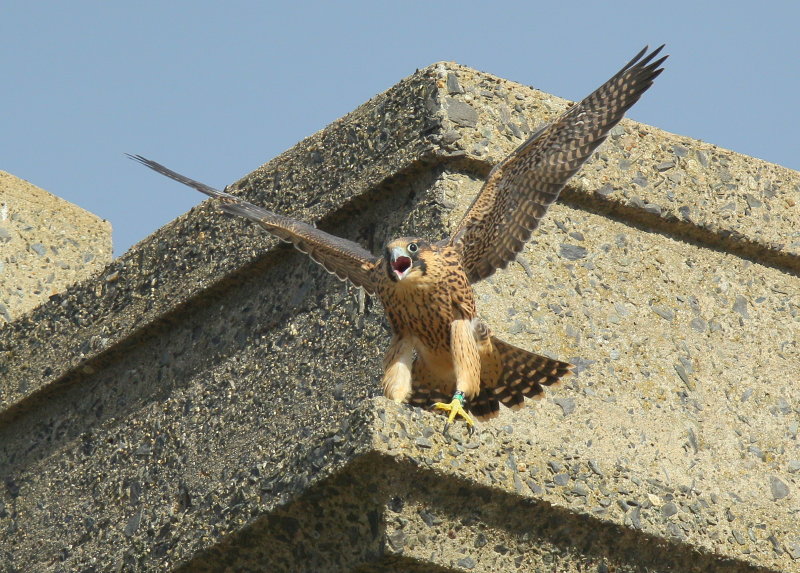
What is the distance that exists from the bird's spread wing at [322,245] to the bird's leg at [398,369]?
25cm

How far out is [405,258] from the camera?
4715 millimetres

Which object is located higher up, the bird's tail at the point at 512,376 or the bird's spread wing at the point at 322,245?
the bird's spread wing at the point at 322,245

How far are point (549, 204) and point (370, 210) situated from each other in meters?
0.76

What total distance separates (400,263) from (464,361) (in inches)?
14.6

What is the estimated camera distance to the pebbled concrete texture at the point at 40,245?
700cm

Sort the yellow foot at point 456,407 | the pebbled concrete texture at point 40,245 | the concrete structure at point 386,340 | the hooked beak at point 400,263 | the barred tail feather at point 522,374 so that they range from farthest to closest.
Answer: the pebbled concrete texture at point 40,245 < the concrete structure at point 386,340 < the barred tail feather at point 522,374 < the hooked beak at point 400,263 < the yellow foot at point 456,407

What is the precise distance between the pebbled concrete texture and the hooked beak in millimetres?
2670

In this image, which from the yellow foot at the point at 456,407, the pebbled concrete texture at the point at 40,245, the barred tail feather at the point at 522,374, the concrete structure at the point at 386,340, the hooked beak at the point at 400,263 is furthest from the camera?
the pebbled concrete texture at the point at 40,245

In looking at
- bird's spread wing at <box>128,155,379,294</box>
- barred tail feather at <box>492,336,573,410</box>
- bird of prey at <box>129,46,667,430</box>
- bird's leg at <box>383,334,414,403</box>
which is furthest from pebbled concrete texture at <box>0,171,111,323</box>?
barred tail feather at <box>492,336,573,410</box>

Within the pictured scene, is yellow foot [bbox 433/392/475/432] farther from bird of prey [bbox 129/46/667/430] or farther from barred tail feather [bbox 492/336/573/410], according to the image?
barred tail feather [bbox 492/336/573/410]

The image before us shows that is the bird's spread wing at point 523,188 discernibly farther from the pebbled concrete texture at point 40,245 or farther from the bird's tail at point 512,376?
the pebbled concrete texture at point 40,245

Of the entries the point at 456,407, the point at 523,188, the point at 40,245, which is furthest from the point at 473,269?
the point at 40,245

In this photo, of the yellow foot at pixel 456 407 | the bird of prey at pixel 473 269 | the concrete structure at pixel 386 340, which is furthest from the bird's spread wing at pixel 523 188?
the yellow foot at pixel 456 407

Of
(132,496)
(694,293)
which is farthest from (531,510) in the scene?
(132,496)
